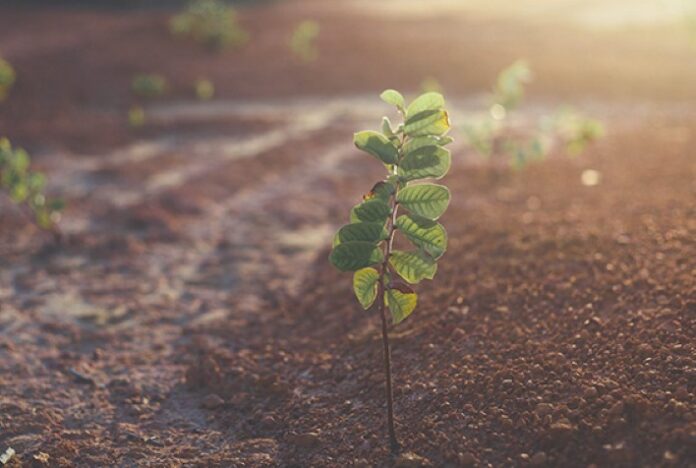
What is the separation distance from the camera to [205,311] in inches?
179

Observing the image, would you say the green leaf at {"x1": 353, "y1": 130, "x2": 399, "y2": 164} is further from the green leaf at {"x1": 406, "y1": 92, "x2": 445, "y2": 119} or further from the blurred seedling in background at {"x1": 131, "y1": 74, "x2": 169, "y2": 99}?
the blurred seedling in background at {"x1": 131, "y1": 74, "x2": 169, "y2": 99}

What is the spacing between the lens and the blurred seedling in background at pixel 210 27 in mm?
12430

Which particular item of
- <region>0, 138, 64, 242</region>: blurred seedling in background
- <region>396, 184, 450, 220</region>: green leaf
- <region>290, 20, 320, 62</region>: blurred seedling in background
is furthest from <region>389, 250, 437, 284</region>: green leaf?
<region>290, 20, 320, 62</region>: blurred seedling in background

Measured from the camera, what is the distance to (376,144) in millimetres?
2311

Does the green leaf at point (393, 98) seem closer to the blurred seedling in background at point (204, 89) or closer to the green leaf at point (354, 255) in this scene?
the green leaf at point (354, 255)

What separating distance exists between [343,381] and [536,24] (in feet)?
49.2

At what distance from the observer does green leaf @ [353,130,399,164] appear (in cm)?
230

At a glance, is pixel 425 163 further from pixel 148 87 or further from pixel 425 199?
pixel 148 87

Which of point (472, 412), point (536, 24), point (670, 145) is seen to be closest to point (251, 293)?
point (472, 412)

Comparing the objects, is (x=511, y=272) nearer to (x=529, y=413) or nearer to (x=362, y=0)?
(x=529, y=413)

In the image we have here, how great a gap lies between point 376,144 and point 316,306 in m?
2.21

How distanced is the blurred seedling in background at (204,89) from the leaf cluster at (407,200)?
8301mm

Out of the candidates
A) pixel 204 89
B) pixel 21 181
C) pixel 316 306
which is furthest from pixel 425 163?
pixel 204 89

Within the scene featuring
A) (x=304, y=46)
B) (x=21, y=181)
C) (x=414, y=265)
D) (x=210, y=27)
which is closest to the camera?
(x=414, y=265)
